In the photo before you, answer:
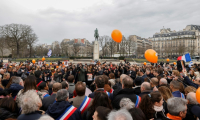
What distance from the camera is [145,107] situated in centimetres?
241

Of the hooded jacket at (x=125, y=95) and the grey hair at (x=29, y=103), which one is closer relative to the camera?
the grey hair at (x=29, y=103)

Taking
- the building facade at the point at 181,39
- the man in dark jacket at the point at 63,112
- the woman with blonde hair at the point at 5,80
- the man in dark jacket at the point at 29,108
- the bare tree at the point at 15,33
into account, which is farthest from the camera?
the building facade at the point at 181,39

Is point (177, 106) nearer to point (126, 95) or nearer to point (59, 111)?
point (126, 95)

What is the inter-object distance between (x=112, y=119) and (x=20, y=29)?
52.6m

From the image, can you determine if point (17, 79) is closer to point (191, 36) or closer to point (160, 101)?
point (160, 101)

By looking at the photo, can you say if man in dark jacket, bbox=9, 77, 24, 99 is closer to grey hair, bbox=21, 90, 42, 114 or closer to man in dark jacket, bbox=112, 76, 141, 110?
grey hair, bbox=21, 90, 42, 114

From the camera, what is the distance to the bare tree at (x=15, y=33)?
42594mm

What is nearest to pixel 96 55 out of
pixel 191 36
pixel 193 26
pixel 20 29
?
pixel 20 29

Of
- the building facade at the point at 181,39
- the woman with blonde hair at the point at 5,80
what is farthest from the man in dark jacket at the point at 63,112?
the building facade at the point at 181,39

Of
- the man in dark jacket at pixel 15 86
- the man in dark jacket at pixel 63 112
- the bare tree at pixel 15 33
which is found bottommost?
the man in dark jacket at pixel 63 112

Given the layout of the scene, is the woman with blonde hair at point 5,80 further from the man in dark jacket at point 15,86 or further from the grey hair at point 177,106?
the grey hair at point 177,106

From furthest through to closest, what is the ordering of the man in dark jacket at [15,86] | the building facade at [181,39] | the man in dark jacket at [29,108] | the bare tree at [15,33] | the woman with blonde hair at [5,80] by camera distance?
the building facade at [181,39] → the bare tree at [15,33] → the woman with blonde hair at [5,80] → the man in dark jacket at [15,86] → the man in dark jacket at [29,108]

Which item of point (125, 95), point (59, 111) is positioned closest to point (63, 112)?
point (59, 111)

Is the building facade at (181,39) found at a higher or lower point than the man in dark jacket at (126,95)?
higher
